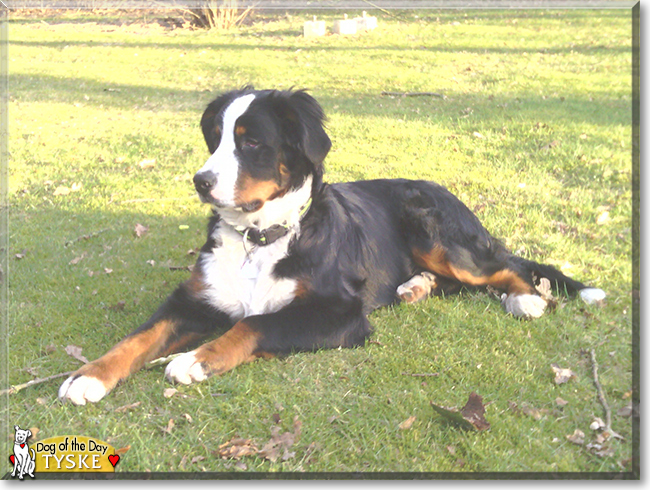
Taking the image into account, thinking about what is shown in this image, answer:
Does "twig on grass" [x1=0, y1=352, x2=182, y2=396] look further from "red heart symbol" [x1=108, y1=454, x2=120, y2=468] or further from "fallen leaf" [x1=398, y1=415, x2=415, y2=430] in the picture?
"fallen leaf" [x1=398, y1=415, x2=415, y2=430]

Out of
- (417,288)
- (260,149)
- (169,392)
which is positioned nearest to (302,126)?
(260,149)

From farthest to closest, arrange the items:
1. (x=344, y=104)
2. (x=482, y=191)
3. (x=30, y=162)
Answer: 1. (x=344, y=104)
2. (x=30, y=162)
3. (x=482, y=191)

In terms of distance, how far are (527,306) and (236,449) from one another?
2285 millimetres

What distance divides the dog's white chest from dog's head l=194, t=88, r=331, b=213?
321 mm

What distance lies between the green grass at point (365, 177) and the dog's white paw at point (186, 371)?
0.10 m

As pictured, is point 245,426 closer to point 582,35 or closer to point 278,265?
point 278,265

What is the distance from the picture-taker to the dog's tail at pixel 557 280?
4.40m

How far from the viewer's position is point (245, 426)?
121 inches

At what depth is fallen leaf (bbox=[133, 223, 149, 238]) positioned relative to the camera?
5.95 meters

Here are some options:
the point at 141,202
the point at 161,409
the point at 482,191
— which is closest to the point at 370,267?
the point at 161,409

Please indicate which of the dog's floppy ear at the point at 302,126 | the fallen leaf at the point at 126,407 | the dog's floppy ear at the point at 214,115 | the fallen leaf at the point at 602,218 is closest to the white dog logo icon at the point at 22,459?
the fallen leaf at the point at 126,407

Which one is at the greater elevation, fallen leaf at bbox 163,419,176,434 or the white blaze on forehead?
the white blaze on forehead

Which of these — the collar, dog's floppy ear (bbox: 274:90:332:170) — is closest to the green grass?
the collar

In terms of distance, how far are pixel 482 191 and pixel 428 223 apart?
2.28m
